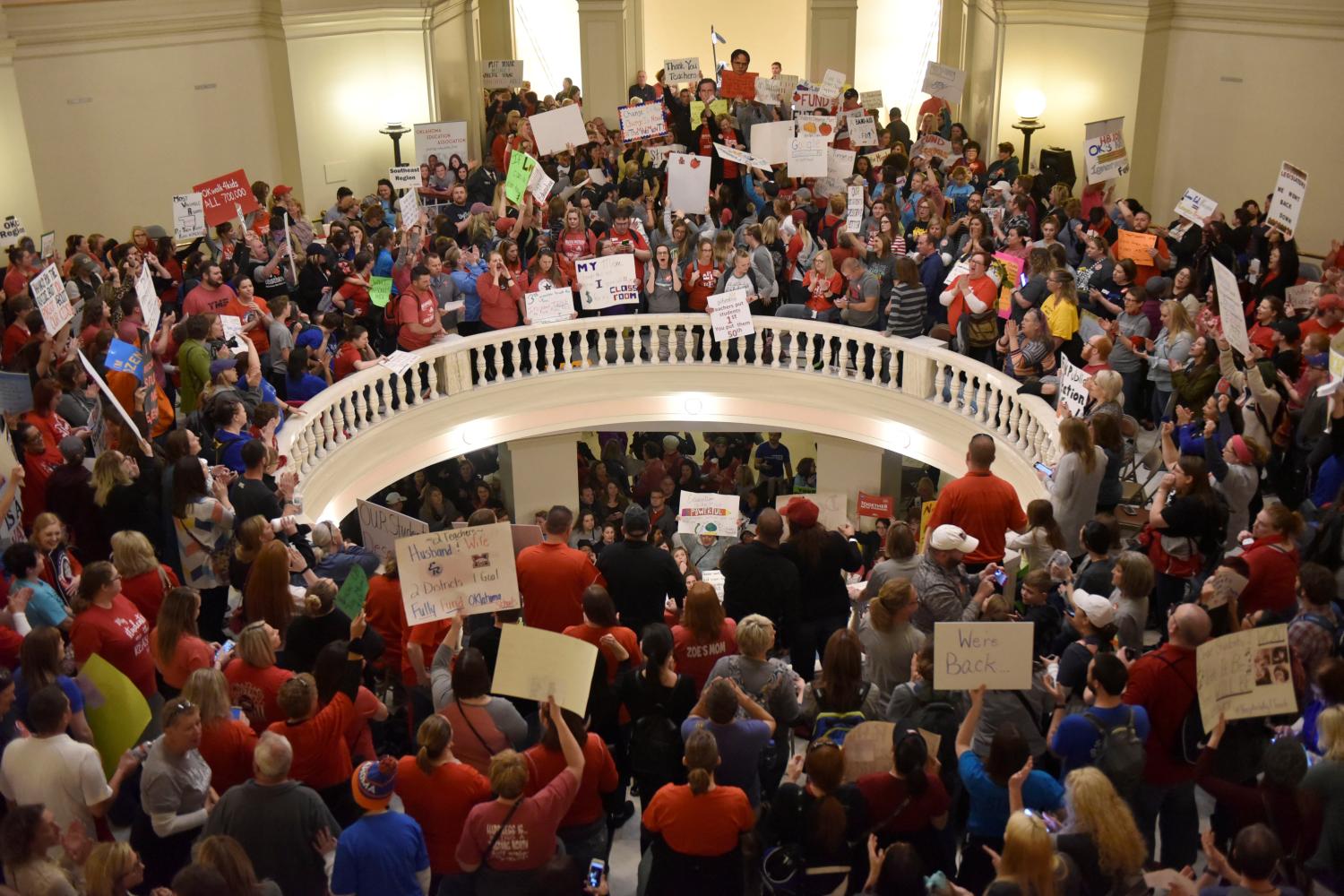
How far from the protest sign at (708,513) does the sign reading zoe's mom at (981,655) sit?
6.33 meters

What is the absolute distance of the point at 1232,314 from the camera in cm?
918

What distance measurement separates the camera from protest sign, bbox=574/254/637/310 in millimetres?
12883

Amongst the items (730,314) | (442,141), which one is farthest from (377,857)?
(442,141)

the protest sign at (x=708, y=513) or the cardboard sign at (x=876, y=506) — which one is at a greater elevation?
A: the protest sign at (x=708, y=513)

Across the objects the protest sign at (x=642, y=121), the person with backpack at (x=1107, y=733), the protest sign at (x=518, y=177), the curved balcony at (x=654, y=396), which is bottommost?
the curved balcony at (x=654, y=396)

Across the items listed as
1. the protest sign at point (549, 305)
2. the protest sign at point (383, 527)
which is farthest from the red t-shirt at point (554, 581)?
the protest sign at point (549, 305)

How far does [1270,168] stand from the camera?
14547 millimetres

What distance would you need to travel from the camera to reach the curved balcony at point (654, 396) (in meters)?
11.8

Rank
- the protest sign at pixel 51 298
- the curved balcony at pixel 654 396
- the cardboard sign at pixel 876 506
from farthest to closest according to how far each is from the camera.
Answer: the cardboard sign at pixel 876 506, the curved balcony at pixel 654 396, the protest sign at pixel 51 298

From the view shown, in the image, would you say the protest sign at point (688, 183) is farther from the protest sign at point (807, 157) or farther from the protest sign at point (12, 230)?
the protest sign at point (12, 230)

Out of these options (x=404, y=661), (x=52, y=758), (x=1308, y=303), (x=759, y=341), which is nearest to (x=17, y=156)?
(x=759, y=341)

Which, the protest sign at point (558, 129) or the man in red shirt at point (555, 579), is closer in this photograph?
the man in red shirt at point (555, 579)

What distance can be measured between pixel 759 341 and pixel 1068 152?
18.5ft

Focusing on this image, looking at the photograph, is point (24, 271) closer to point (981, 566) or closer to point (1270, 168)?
point (981, 566)
